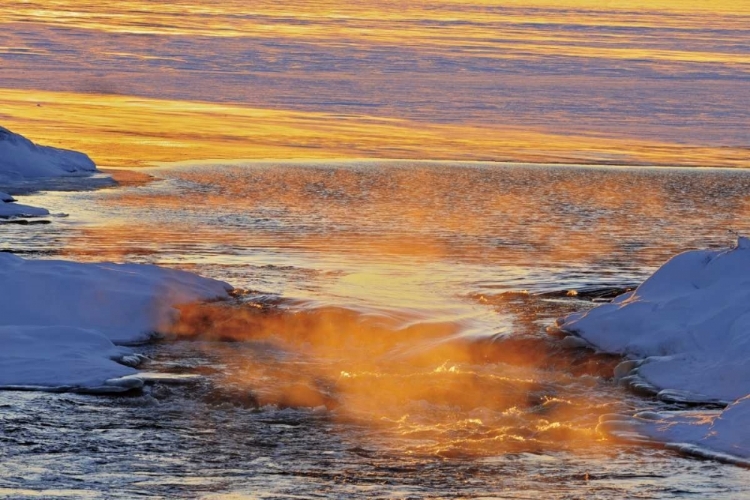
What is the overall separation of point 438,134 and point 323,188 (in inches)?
845

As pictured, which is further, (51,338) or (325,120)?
(325,120)

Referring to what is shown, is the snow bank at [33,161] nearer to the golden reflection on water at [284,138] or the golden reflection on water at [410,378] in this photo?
the golden reflection on water at [284,138]

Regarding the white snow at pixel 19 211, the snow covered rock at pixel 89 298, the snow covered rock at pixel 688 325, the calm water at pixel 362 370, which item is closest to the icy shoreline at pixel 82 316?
the snow covered rock at pixel 89 298

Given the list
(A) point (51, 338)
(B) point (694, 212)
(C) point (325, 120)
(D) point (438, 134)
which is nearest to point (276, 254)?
(A) point (51, 338)

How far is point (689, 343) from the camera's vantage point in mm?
16312

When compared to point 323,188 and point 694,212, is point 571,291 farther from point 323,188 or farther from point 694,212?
point 323,188

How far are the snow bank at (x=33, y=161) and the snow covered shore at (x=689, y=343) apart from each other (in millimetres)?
29053

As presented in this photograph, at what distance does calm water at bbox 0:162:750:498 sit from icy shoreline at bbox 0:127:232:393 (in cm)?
52

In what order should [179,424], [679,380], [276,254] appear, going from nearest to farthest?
[179,424] < [679,380] < [276,254]

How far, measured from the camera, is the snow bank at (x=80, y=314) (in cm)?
1534

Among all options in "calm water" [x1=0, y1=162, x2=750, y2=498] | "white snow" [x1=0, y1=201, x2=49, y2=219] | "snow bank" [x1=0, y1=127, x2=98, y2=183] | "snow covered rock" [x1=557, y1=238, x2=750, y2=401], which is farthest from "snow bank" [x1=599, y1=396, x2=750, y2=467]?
"snow bank" [x1=0, y1=127, x2=98, y2=183]

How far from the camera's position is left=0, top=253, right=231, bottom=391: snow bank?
15344 mm

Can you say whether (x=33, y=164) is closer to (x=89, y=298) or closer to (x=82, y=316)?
(x=89, y=298)

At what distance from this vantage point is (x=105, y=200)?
37188 mm
